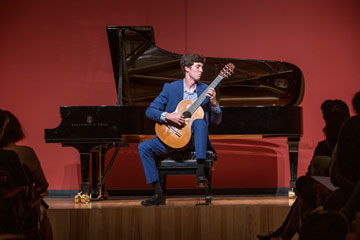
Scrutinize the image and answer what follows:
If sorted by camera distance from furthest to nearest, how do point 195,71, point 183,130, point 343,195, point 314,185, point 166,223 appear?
point 195,71
point 183,130
point 166,223
point 314,185
point 343,195

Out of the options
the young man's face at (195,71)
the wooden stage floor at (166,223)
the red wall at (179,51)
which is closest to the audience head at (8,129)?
the wooden stage floor at (166,223)

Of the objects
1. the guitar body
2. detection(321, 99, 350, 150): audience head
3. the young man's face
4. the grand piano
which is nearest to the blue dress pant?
the guitar body

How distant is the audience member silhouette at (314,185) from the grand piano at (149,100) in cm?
134

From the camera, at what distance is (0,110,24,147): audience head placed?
2898 millimetres

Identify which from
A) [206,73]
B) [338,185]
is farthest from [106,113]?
[338,185]

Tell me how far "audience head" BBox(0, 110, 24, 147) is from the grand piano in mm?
1658

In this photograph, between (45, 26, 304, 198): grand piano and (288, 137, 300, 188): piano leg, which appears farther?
(288, 137, 300, 188): piano leg

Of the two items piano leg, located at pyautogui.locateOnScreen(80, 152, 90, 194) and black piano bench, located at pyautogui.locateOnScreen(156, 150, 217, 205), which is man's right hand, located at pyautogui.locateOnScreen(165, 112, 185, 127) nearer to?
black piano bench, located at pyautogui.locateOnScreen(156, 150, 217, 205)

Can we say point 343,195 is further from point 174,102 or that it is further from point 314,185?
point 174,102

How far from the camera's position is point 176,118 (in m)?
3.92

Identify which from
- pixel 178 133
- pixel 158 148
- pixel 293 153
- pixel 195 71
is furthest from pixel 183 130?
pixel 293 153

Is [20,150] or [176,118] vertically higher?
[176,118]

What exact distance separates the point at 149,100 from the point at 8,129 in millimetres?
2417

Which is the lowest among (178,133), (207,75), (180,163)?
(180,163)
